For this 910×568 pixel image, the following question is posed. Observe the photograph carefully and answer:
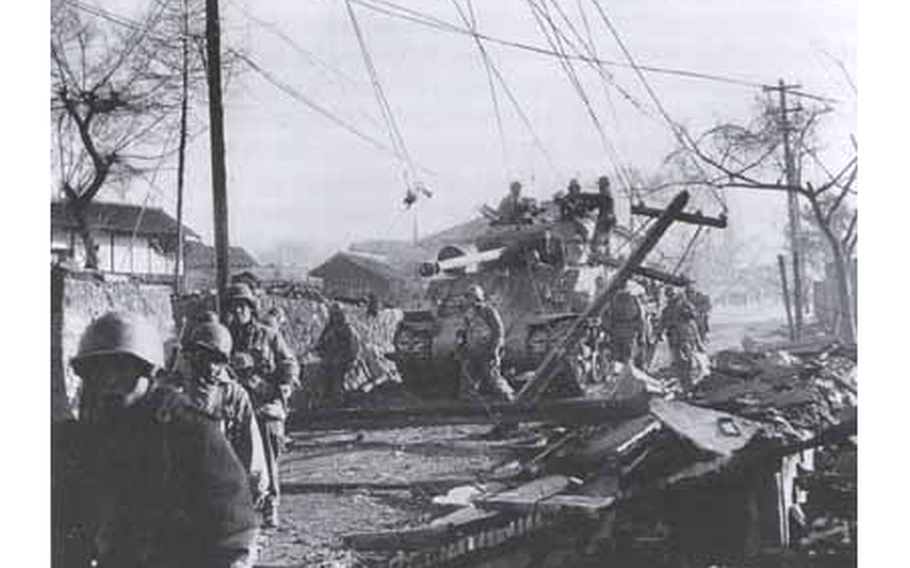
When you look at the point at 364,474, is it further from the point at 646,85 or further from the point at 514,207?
the point at 646,85

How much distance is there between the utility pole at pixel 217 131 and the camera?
3.84 m

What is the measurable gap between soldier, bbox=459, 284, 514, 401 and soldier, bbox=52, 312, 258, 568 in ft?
12.0

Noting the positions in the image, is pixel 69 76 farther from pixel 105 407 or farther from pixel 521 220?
pixel 521 220

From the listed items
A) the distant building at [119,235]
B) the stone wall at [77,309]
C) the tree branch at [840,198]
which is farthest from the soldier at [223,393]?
the tree branch at [840,198]

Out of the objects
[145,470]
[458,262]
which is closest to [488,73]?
[145,470]

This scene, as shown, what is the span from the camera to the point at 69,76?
3398mm

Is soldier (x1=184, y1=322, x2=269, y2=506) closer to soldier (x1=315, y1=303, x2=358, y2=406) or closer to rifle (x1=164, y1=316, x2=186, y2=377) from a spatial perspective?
rifle (x1=164, y1=316, x2=186, y2=377)

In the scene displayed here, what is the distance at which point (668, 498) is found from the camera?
3525mm

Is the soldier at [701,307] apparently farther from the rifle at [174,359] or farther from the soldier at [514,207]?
the rifle at [174,359]

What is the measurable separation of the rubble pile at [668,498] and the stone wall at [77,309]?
115 cm

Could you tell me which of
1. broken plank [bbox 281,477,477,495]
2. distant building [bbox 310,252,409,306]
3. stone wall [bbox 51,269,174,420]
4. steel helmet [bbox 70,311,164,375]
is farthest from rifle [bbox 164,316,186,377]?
steel helmet [bbox 70,311,164,375]

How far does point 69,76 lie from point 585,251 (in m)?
3.94

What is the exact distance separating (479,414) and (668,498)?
1.31 metres
